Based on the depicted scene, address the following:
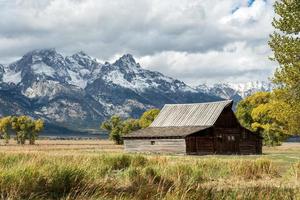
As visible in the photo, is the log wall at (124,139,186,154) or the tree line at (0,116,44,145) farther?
the tree line at (0,116,44,145)

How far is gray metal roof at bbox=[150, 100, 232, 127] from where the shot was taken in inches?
2660

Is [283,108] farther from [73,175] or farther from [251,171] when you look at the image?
[73,175]

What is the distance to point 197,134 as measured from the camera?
64.6 meters

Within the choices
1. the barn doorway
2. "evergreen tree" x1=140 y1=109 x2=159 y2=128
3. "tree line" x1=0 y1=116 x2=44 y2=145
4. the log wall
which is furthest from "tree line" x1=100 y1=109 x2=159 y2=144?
the barn doorway

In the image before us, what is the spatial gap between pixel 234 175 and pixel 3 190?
38.6ft

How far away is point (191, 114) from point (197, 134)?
6.33m

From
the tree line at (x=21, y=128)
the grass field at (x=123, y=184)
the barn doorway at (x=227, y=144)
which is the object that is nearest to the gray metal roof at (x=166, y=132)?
the barn doorway at (x=227, y=144)

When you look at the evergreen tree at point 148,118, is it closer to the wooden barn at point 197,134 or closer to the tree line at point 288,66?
the wooden barn at point 197,134

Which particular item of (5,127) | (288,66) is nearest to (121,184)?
(288,66)

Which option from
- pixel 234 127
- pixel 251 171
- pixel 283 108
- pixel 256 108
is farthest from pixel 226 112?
pixel 251 171

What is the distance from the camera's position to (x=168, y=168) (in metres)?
19.7

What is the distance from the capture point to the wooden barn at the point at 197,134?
6425 centimetres

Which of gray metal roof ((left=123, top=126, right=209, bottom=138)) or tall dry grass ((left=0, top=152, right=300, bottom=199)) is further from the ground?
gray metal roof ((left=123, top=126, right=209, bottom=138))

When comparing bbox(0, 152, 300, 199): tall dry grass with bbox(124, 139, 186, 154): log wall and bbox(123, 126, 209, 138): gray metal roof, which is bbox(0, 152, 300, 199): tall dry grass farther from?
bbox(123, 126, 209, 138): gray metal roof
